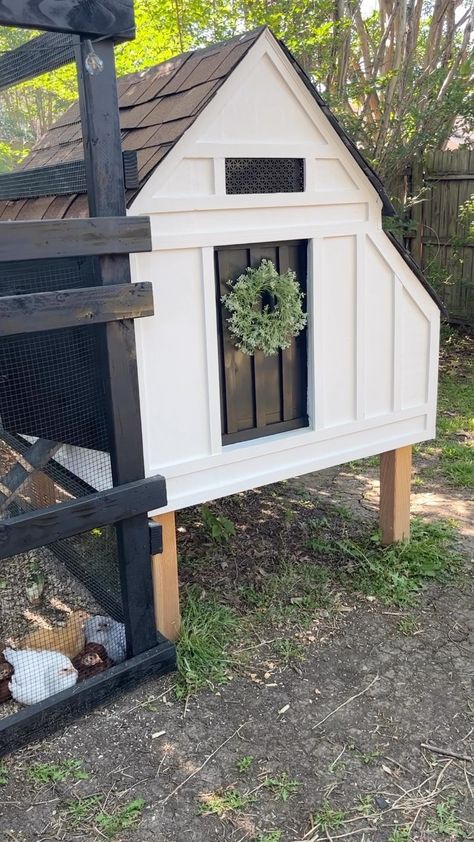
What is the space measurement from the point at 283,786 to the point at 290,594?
125cm

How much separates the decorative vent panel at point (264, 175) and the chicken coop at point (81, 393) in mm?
509

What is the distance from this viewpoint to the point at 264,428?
3.30 m

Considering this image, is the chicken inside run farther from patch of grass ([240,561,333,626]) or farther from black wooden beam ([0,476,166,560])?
patch of grass ([240,561,333,626])

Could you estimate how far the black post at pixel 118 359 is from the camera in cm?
247

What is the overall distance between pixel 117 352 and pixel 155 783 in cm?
150

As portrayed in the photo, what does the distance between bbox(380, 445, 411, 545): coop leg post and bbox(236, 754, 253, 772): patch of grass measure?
173cm

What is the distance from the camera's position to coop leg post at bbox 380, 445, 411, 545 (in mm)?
3910

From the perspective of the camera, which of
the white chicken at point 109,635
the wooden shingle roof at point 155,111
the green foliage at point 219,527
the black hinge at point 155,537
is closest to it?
the wooden shingle roof at point 155,111

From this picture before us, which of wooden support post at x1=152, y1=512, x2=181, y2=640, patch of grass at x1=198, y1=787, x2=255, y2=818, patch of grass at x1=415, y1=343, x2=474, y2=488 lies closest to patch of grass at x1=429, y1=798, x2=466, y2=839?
patch of grass at x1=198, y1=787, x2=255, y2=818

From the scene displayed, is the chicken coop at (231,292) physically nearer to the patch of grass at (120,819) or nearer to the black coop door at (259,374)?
the black coop door at (259,374)

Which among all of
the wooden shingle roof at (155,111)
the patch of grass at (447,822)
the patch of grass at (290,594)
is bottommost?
the patch of grass at (447,822)

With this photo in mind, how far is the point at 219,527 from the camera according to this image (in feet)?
13.8

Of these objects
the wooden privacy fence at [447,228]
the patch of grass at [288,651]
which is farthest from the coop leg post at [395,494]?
the wooden privacy fence at [447,228]

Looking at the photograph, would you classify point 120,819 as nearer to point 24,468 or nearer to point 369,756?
point 369,756
